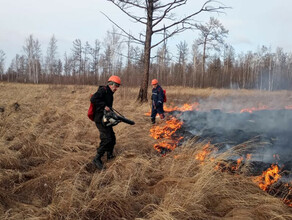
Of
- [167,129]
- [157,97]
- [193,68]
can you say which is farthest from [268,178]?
[193,68]

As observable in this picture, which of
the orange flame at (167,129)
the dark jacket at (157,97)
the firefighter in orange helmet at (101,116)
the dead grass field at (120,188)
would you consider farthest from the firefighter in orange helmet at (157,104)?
the firefighter in orange helmet at (101,116)

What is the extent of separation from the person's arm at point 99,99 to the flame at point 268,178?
3.04 metres

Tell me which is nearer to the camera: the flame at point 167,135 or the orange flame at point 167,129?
the flame at point 167,135

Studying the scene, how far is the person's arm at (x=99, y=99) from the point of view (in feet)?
14.0

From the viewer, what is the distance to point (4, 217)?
93.7 inches

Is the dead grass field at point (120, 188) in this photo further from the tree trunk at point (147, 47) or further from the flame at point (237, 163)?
the tree trunk at point (147, 47)

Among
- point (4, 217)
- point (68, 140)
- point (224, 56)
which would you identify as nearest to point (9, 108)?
point (68, 140)

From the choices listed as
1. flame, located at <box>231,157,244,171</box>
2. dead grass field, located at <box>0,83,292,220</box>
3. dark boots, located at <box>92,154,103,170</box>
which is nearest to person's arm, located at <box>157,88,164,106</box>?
dead grass field, located at <box>0,83,292,220</box>

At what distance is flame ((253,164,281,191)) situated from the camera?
139 inches

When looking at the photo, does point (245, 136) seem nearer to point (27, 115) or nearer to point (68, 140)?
point (68, 140)

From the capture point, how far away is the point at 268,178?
3775 millimetres

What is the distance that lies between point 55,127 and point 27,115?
185 cm

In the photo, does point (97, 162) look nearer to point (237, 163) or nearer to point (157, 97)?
point (237, 163)

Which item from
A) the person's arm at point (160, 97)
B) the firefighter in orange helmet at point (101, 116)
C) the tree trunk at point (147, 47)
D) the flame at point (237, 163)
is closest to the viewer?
the flame at point (237, 163)
